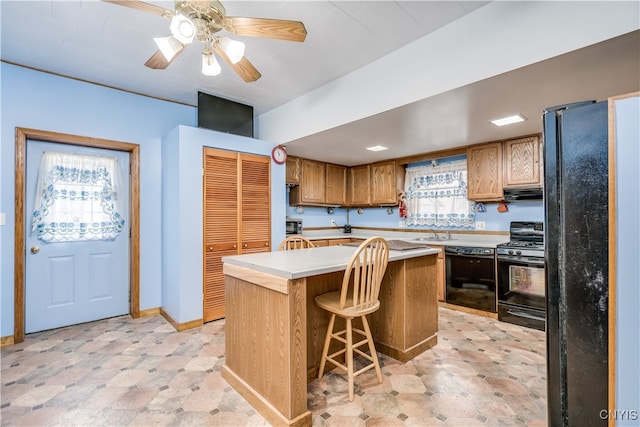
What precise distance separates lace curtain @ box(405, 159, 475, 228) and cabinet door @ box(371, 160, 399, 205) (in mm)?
270

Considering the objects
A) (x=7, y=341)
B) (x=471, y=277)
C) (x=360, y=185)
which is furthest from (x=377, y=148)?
(x=7, y=341)

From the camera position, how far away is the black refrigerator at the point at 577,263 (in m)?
0.90

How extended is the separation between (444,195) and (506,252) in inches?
56.1

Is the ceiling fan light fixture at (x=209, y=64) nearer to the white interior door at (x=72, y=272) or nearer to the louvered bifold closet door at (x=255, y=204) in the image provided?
the louvered bifold closet door at (x=255, y=204)

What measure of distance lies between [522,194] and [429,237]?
146 cm

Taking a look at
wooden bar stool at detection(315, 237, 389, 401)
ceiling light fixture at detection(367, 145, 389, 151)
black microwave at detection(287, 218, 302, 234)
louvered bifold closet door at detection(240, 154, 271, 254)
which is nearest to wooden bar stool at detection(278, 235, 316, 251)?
louvered bifold closet door at detection(240, 154, 271, 254)

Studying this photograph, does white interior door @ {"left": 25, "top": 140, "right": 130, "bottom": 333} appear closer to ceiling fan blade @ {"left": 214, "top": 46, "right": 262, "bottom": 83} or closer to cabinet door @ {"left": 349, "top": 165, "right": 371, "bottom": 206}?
ceiling fan blade @ {"left": 214, "top": 46, "right": 262, "bottom": 83}

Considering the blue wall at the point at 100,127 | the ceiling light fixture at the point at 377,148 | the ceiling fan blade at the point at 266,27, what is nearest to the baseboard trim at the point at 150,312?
the blue wall at the point at 100,127

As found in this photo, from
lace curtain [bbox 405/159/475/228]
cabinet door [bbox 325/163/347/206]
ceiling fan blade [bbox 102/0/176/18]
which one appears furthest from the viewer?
cabinet door [bbox 325/163/347/206]

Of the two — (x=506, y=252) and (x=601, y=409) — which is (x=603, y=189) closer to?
(x=601, y=409)

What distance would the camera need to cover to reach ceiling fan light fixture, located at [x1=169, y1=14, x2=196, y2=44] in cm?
161

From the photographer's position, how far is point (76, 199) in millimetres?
3219

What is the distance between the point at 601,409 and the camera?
0.90 m

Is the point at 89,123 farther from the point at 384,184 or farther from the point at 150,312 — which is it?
the point at 384,184
